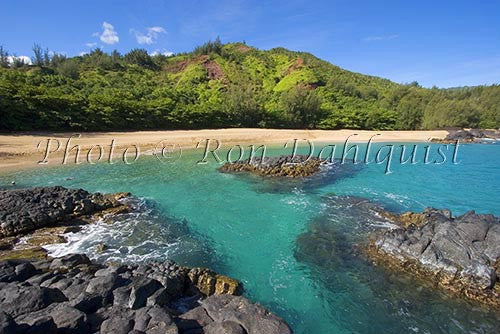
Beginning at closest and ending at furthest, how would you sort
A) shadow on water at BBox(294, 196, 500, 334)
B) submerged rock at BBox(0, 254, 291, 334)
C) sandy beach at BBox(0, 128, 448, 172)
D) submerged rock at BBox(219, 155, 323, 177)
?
1. submerged rock at BBox(0, 254, 291, 334)
2. shadow on water at BBox(294, 196, 500, 334)
3. submerged rock at BBox(219, 155, 323, 177)
4. sandy beach at BBox(0, 128, 448, 172)

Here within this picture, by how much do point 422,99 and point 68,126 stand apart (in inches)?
2408

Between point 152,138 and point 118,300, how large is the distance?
2997 cm

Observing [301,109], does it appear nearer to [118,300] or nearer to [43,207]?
[43,207]

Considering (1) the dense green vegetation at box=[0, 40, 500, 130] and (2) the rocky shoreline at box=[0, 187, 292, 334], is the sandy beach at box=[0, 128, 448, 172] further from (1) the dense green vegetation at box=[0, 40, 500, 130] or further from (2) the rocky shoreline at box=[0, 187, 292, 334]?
(2) the rocky shoreline at box=[0, 187, 292, 334]

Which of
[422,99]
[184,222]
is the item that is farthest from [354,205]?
[422,99]

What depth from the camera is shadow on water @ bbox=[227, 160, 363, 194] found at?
58.0 feet

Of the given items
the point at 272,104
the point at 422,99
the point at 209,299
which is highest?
the point at 422,99

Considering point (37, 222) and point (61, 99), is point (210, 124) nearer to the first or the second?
point (61, 99)

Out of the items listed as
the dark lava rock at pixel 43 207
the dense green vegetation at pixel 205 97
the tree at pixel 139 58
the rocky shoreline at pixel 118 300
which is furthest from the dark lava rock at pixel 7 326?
the tree at pixel 139 58

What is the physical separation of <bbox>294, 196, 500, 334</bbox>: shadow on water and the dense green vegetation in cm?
3139

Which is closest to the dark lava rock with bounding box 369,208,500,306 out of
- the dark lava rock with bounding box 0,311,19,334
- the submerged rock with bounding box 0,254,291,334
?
the submerged rock with bounding box 0,254,291,334

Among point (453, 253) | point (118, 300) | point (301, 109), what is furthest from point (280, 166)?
point (301, 109)

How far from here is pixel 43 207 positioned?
12078mm

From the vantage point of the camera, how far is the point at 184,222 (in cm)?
1273
